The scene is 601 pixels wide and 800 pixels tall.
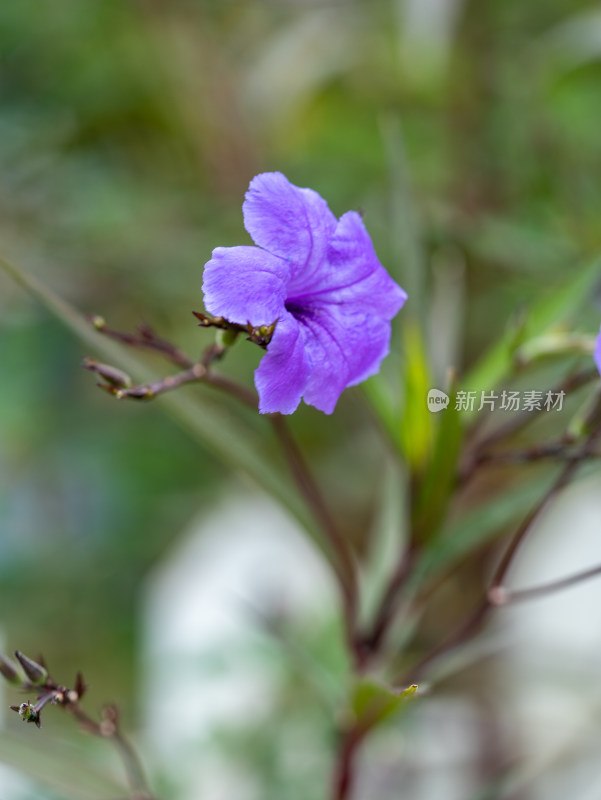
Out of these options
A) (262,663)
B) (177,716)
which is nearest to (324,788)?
(262,663)

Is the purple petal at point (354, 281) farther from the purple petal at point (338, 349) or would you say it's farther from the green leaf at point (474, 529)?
the green leaf at point (474, 529)

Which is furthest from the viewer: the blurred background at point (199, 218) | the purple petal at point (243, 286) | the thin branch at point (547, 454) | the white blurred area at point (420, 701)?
the blurred background at point (199, 218)

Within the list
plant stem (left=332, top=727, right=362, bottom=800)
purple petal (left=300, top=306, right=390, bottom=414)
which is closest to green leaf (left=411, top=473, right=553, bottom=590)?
plant stem (left=332, top=727, right=362, bottom=800)

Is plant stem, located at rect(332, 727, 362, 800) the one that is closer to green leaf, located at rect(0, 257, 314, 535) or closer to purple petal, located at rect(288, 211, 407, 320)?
green leaf, located at rect(0, 257, 314, 535)

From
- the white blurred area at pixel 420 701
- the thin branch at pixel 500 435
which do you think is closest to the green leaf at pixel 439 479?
the thin branch at pixel 500 435

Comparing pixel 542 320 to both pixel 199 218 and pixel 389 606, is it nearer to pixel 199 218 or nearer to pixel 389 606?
pixel 389 606
